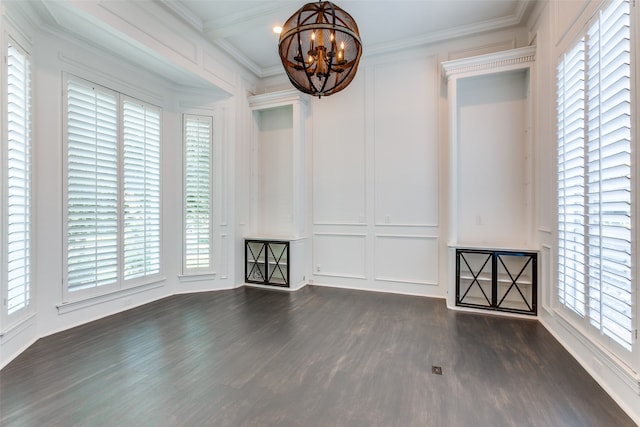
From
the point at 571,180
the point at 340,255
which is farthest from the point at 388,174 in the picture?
the point at 571,180

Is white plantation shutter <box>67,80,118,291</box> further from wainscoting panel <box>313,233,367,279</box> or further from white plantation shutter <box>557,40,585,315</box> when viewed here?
white plantation shutter <box>557,40,585,315</box>

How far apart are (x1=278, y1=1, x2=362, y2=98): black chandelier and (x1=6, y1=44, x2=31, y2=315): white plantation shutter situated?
239 cm

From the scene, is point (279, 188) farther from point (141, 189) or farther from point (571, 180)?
point (571, 180)

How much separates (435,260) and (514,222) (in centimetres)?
116

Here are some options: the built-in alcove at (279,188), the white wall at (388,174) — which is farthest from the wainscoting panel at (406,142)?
the built-in alcove at (279,188)

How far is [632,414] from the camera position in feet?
6.25

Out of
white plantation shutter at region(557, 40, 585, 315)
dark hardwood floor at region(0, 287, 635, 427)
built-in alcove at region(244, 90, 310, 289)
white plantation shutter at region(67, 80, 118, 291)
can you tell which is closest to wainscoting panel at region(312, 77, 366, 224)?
built-in alcove at region(244, 90, 310, 289)

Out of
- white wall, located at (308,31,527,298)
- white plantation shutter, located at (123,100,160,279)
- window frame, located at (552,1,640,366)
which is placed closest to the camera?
window frame, located at (552,1,640,366)

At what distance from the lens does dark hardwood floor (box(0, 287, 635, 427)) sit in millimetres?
1904

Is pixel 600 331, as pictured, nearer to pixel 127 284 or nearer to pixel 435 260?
pixel 435 260

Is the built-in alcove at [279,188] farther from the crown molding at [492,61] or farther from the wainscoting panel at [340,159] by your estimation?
the crown molding at [492,61]

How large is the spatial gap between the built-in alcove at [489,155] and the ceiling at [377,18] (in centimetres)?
57

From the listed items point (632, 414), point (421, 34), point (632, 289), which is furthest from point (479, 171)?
point (632, 414)

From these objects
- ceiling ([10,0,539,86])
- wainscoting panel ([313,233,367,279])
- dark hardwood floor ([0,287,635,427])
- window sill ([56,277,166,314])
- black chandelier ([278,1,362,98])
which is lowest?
dark hardwood floor ([0,287,635,427])
